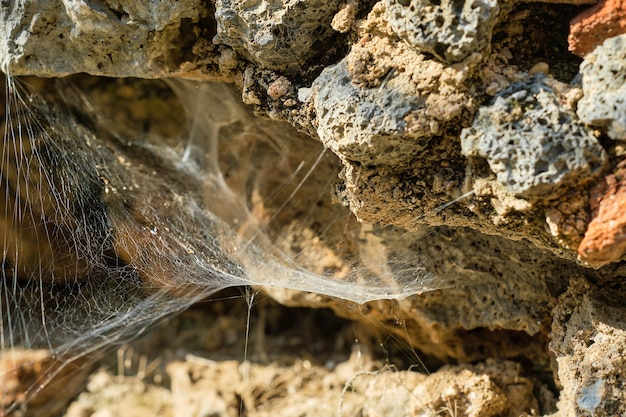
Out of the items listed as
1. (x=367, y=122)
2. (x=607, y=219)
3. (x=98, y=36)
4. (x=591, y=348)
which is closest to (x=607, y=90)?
(x=607, y=219)

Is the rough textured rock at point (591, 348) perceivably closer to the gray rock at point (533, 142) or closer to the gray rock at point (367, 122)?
the gray rock at point (533, 142)

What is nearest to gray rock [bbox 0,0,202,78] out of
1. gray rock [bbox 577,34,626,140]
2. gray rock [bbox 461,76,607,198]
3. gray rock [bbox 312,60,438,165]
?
gray rock [bbox 312,60,438,165]

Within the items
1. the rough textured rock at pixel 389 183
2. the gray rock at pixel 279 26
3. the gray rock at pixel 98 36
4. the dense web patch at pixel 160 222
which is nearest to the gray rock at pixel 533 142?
the rough textured rock at pixel 389 183

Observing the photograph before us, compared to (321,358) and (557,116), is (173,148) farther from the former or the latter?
(557,116)

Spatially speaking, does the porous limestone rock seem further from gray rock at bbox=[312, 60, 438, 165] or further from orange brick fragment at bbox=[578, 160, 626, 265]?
orange brick fragment at bbox=[578, 160, 626, 265]

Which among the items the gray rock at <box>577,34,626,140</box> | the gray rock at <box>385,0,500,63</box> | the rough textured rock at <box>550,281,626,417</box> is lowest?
the rough textured rock at <box>550,281,626,417</box>
